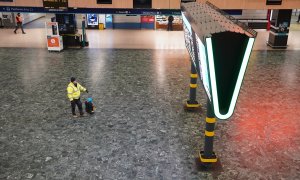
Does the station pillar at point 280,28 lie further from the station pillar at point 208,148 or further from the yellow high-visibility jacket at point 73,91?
the yellow high-visibility jacket at point 73,91

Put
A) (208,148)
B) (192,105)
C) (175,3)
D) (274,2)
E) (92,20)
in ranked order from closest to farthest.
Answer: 1. (208,148)
2. (192,105)
3. (175,3)
4. (274,2)
5. (92,20)

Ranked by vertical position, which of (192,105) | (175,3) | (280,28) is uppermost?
(175,3)

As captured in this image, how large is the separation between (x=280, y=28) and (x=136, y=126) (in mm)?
15195

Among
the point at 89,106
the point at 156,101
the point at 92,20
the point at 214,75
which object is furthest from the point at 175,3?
the point at 214,75

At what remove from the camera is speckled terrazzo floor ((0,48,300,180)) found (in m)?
8.48

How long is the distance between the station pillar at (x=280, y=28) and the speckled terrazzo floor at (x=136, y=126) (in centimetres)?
455

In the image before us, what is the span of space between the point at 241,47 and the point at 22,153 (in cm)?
688

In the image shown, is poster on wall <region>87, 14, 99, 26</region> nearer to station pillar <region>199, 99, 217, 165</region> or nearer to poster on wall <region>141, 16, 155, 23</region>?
poster on wall <region>141, 16, 155, 23</region>

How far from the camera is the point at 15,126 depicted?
10.7 m

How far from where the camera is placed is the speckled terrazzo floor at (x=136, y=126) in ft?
27.8

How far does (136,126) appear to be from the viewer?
1080 cm

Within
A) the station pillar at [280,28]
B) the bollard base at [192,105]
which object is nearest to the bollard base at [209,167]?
the bollard base at [192,105]

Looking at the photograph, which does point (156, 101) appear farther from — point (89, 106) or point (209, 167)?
point (209, 167)

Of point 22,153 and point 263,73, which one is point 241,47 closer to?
point 22,153
